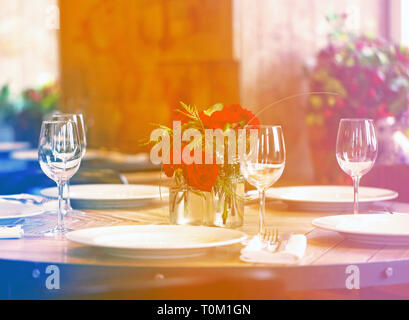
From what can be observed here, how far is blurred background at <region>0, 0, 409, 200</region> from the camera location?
149 inches

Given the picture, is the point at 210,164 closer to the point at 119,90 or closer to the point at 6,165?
the point at 6,165

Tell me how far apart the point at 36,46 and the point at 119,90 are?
4.97 meters

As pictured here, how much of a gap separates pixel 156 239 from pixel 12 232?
30 cm

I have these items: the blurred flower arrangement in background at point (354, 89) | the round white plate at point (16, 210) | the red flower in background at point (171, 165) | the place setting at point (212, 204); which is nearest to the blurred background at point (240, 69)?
the blurred flower arrangement in background at point (354, 89)

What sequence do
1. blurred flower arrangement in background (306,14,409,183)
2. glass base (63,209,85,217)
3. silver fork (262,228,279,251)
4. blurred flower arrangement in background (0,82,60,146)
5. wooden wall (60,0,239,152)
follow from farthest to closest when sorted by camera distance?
blurred flower arrangement in background (0,82,60,146)
wooden wall (60,0,239,152)
blurred flower arrangement in background (306,14,409,183)
glass base (63,209,85,217)
silver fork (262,228,279,251)

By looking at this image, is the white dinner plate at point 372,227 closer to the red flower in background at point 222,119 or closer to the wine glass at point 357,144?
the wine glass at point 357,144

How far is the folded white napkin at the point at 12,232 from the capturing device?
4.85 ft

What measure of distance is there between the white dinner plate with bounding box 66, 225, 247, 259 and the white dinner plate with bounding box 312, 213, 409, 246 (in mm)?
205

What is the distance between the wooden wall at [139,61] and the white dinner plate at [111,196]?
1934mm

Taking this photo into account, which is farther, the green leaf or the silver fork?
the green leaf

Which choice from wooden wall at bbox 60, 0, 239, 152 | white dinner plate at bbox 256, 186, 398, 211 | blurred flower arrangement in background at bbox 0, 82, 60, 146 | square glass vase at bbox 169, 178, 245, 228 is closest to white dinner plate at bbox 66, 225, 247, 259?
square glass vase at bbox 169, 178, 245, 228

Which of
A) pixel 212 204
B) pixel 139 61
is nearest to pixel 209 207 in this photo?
pixel 212 204

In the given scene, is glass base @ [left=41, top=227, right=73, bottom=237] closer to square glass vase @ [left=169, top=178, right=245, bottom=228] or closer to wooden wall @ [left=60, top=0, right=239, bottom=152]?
square glass vase @ [left=169, top=178, right=245, bottom=228]

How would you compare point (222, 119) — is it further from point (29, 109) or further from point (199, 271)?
point (29, 109)
